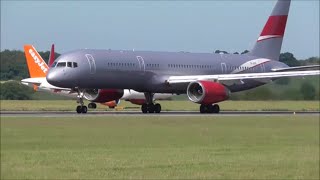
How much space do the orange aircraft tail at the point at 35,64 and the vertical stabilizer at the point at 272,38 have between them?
966 inches

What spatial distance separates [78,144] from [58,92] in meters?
48.7

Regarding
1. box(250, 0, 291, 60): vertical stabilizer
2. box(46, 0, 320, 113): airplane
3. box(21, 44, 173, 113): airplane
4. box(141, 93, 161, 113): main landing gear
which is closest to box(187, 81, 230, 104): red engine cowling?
box(46, 0, 320, 113): airplane

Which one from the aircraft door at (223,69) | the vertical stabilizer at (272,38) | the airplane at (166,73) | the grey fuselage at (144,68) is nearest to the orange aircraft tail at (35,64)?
the airplane at (166,73)

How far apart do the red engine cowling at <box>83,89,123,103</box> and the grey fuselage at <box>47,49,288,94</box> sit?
2.56m

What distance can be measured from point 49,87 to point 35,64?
1210 centimetres

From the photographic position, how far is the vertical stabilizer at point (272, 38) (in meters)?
63.9

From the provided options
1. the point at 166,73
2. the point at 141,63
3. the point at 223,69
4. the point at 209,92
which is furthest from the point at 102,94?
the point at 223,69

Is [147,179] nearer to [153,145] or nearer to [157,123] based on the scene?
[153,145]

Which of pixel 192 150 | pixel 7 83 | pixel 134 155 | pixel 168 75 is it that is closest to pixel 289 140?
pixel 192 150

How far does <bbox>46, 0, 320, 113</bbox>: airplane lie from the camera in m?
52.4

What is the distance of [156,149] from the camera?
22141 millimetres

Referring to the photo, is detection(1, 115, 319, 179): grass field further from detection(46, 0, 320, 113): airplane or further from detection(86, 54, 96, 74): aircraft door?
detection(86, 54, 96, 74): aircraft door

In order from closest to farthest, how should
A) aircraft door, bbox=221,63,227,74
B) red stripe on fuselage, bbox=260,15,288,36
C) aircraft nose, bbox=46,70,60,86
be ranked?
aircraft nose, bbox=46,70,60,86, aircraft door, bbox=221,63,227,74, red stripe on fuselage, bbox=260,15,288,36

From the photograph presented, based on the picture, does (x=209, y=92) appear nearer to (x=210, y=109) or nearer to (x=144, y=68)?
(x=210, y=109)
